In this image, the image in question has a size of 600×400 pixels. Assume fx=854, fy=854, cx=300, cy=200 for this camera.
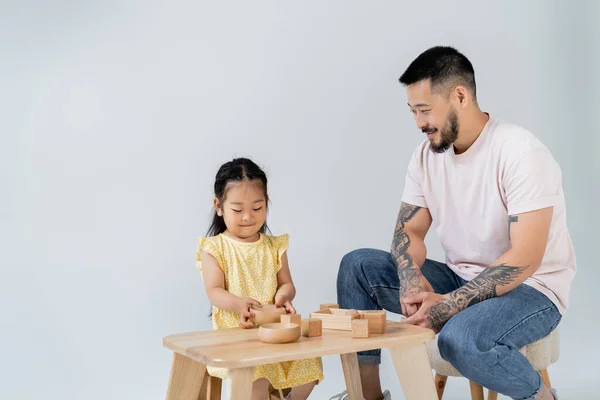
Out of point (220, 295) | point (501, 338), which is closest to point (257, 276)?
point (220, 295)

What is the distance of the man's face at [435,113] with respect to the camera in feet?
8.90

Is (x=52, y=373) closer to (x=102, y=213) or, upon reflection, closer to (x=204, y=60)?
(x=102, y=213)

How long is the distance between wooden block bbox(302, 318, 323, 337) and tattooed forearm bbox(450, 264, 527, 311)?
0.47 m

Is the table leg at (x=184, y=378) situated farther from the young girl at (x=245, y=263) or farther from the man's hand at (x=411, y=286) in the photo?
the man's hand at (x=411, y=286)

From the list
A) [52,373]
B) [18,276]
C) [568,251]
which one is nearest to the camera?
[568,251]

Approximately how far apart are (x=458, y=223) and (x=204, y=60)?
5.25 feet

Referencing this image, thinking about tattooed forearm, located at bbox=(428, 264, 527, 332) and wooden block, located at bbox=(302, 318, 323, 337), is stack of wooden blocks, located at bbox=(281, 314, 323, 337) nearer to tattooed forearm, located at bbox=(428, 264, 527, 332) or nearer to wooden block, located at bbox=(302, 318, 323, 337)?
wooden block, located at bbox=(302, 318, 323, 337)

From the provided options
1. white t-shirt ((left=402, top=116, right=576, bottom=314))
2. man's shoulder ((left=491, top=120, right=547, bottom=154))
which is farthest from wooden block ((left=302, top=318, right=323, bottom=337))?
man's shoulder ((left=491, top=120, right=547, bottom=154))

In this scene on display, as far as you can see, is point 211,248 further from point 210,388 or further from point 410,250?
point 410,250

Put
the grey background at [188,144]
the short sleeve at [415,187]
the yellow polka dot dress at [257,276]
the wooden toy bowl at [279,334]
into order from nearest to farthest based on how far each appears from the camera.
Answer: the wooden toy bowl at [279,334]
the yellow polka dot dress at [257,276]
the short sleeve at [415,187]
the grey background at [188,144]

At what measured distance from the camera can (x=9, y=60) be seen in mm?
3752

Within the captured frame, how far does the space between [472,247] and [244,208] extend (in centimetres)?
75

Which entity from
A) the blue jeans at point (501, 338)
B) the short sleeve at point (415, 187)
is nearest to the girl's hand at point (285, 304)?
the blue jeans at point (501, 338)

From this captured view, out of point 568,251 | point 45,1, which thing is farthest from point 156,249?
point 568,251
